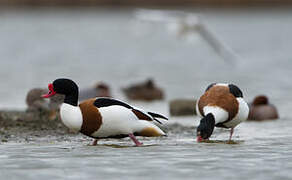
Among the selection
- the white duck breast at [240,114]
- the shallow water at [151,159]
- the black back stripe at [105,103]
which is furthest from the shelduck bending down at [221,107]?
the black back stripe at [105,103]

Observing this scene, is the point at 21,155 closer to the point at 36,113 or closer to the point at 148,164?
the point at 148,164

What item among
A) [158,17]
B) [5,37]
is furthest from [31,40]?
[158,17]

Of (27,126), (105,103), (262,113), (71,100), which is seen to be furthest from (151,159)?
(262,113)

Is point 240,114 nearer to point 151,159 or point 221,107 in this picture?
point 221,107

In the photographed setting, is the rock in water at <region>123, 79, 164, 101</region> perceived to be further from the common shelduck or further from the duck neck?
the duck neck

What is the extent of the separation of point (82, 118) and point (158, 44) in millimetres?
36719

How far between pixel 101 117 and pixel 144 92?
27.2ft

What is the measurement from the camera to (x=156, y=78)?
2388 cm

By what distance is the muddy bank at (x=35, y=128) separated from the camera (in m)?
10.1

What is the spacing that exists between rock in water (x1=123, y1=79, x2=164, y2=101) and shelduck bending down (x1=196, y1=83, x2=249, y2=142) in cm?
712

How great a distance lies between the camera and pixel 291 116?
1325cm

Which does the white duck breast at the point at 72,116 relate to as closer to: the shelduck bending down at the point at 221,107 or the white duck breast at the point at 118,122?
the white duck breast at the point at 118,122

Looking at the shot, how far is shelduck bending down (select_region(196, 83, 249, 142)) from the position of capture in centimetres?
903

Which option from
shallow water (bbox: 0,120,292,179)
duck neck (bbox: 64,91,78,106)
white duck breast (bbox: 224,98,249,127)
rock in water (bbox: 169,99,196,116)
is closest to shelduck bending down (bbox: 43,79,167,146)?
duck neck (bbox: 64,91,78,106)
